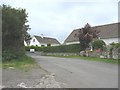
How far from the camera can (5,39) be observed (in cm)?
2880

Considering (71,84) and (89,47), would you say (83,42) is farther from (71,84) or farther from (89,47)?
(71,84)

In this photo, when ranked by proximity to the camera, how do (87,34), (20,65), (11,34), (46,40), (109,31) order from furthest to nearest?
(46,40) → (109,31) → (87,34) → (11,34) → (20,65)

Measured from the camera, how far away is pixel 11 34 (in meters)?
28.7

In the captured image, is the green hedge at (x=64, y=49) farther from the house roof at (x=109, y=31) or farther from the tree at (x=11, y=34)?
the tree at (x=11, y=34)

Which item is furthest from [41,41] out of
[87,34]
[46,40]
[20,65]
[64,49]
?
[20,65]

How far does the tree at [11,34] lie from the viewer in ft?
91.6

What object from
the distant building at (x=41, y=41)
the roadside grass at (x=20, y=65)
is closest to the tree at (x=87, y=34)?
the roadside grass at (x=20, y=65)

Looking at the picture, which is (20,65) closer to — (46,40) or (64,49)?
(64,49)

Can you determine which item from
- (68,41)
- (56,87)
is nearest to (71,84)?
(56,87)

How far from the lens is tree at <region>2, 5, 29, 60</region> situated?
27928 millimetres

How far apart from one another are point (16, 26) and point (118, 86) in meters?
18.3

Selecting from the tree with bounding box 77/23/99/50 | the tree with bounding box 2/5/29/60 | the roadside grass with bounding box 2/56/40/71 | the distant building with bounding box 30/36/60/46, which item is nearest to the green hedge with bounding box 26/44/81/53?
the tree with bounding box 77/23/99/50

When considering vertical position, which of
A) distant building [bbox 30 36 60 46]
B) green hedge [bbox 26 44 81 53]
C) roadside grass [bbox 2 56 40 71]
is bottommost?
roadside grass [bbox 2 56 40 71]

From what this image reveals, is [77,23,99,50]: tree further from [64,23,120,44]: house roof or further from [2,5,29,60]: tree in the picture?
[2,5,29,60]: tree
